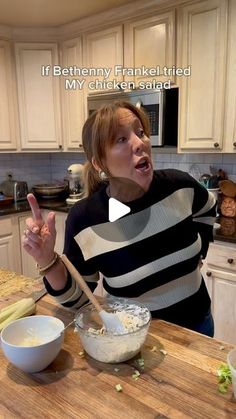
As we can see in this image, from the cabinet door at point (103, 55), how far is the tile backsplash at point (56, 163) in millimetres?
689

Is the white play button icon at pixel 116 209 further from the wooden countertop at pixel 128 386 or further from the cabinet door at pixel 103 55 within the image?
the cabinet door at pixel 103 55

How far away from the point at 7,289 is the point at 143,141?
2.21 ft

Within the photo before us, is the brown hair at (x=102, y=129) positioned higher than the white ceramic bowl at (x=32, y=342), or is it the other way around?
the brown hair at (x=102, y=129)

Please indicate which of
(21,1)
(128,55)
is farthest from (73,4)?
(128,55)

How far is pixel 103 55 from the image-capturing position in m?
2.63

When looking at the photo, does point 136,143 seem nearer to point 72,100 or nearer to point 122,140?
point 122,140

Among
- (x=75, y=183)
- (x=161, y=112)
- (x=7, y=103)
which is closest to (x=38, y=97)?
(x=7, y=103)

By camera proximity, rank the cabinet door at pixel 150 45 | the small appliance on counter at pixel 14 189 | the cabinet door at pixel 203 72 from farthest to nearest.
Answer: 1. the small appliance on counter at pixel 14 189
2. the cabinet door at pixel 150 45
3. the cabinet door at pixel 203 72

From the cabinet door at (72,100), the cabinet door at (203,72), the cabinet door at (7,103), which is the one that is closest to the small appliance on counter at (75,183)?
the cabinet door at (72,100)

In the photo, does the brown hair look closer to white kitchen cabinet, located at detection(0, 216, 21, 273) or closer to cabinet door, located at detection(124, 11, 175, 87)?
cabinet door, located at detection(124, 11, 175, 87)

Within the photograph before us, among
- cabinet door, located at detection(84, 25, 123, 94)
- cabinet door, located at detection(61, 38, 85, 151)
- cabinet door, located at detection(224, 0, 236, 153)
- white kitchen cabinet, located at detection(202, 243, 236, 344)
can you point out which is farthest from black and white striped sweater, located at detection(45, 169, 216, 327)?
cabinet door, located at detection(61, 38, 85, 151)

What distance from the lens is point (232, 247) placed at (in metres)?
1.88

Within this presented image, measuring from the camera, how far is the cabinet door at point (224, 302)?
6.37ft

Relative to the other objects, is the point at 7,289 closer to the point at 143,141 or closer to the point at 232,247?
the point at 143,141
